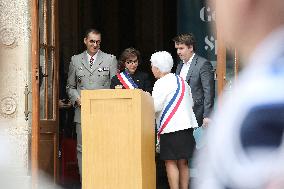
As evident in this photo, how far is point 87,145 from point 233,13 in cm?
452

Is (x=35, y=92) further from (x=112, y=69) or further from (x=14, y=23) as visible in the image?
(x=112, y=69)

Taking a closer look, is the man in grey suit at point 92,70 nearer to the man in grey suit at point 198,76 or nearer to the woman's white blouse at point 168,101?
the man in grey suit at point 198,76

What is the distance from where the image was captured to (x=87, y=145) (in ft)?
17.0

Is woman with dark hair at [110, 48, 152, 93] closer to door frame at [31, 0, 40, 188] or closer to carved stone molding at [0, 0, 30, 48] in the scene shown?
door frame at [31, 0, 40, 188]

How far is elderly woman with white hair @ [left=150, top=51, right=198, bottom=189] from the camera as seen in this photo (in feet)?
19.3

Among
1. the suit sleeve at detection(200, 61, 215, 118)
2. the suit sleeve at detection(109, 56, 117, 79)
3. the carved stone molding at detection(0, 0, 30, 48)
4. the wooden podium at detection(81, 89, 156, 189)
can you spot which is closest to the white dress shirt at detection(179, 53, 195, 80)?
the suit sleeve at detection(200, 61, 215, 118)

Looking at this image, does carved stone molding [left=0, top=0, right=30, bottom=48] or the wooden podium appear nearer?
the wooden podium

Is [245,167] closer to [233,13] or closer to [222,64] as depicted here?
[233,13]

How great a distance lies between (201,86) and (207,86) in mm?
116

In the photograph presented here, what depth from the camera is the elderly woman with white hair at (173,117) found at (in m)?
5.87

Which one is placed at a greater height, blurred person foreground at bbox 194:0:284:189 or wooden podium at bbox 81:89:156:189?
blurred person foreground at bbox 194:0:284:189

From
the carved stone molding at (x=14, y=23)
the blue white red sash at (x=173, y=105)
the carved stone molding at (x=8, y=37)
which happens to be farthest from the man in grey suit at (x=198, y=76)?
the carved stone molding at (x=8, y=37)

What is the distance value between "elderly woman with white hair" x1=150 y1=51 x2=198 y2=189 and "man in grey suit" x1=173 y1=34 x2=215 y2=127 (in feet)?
1.33

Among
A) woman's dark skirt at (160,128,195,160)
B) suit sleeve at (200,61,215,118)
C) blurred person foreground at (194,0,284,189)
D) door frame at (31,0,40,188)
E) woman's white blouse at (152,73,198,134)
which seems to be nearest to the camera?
blurred person foreground at (194,0,284,189)
